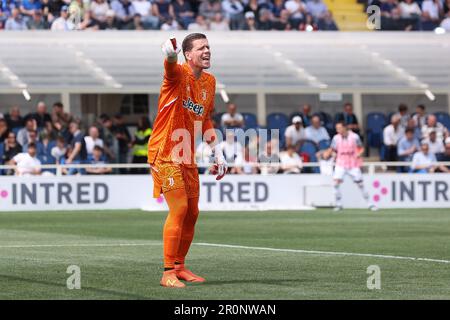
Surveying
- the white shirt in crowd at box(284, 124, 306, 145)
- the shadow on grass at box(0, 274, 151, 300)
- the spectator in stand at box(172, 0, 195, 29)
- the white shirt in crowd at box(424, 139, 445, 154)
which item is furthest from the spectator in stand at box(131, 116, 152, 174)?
the shadow on grass at box(0, 274, 151, 300)

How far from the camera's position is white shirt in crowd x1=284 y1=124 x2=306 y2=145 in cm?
3008

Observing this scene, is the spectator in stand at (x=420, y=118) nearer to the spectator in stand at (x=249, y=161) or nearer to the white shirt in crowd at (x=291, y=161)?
the white shirt in crowd at (x=291, y=161)

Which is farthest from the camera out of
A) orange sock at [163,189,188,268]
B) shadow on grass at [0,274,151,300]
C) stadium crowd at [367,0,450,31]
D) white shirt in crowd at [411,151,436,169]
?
stadium crowd at [367,0,450,31]

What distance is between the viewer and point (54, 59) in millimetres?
31281

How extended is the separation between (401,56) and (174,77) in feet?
75.5

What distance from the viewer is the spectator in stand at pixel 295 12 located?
33625mm

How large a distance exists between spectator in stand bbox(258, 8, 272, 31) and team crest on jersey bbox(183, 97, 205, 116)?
21875 mm

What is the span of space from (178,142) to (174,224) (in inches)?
29.8

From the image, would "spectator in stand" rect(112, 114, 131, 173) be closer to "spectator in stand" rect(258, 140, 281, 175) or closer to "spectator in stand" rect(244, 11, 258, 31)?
"spectator in stand" rect(258, 140, 281, 175)

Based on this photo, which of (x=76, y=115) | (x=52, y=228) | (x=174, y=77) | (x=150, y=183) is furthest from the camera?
(x=76, y=115)

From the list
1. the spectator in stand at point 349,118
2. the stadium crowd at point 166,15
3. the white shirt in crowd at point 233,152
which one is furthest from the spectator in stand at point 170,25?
the spectator in stand at point 349,118
